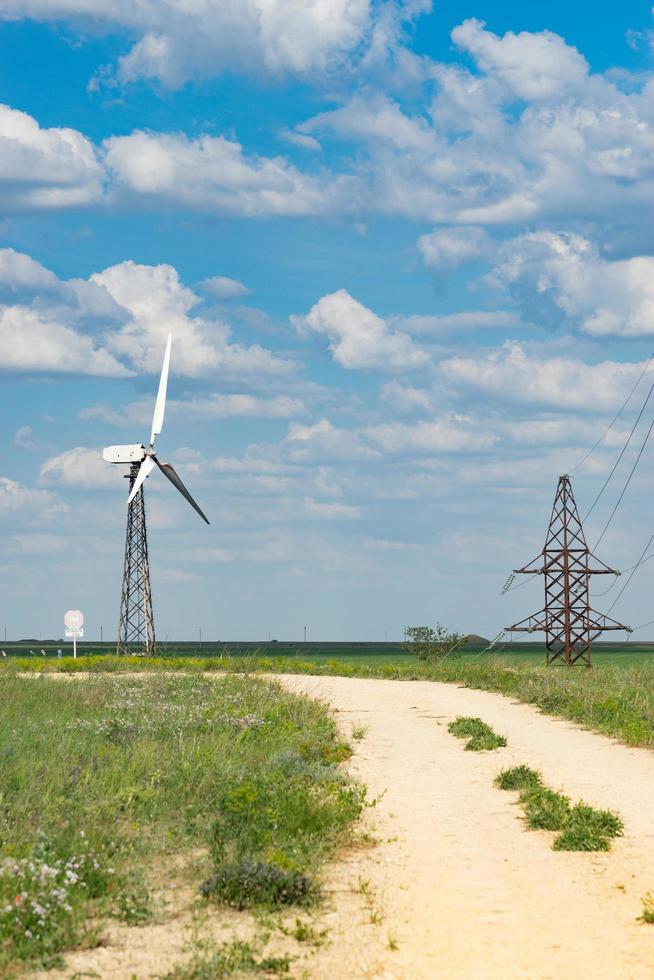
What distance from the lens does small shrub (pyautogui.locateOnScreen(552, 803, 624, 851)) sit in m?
13.4

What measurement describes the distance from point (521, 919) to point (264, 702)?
1632 cm

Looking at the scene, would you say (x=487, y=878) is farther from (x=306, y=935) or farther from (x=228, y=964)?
(x=228, y=964)

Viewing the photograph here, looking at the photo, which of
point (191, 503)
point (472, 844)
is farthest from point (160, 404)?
point (472, 844)

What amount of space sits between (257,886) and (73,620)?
1748 inches

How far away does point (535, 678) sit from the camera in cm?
3603

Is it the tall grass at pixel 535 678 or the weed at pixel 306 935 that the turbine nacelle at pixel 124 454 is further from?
the weed at pixel 306 935

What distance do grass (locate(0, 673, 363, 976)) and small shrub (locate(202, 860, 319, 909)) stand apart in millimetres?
13

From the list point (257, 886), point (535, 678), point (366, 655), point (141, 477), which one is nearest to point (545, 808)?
point (257, 886)

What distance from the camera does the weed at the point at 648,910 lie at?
414 inches

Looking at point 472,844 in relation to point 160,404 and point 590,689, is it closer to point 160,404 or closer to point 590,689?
point 590,689

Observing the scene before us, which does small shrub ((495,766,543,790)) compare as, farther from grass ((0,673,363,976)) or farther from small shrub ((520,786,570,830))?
grass ((0,673,363,976))

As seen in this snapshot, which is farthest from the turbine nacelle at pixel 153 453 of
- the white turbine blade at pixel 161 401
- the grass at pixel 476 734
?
the grass at pixel 476 734

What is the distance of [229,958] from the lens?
9.09m

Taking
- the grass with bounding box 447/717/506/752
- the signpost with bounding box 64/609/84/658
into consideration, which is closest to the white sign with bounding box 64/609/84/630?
the signpost with bounding box 64/609/84/658
